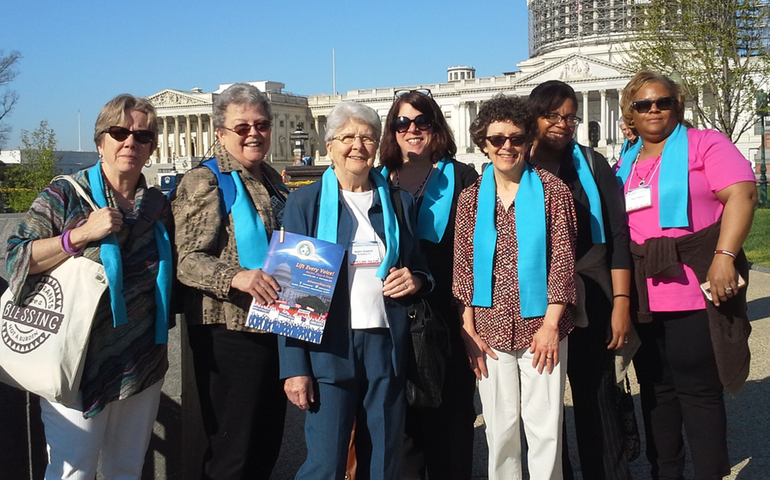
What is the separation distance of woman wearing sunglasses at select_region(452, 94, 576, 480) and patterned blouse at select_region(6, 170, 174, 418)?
1376mm

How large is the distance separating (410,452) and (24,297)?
195cm

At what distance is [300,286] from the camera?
2.94 metres

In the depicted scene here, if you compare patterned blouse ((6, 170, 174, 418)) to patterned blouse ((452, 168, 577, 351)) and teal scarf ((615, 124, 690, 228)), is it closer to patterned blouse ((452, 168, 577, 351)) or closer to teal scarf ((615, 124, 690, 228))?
patterned blouse ((452, 168, 577, 351))

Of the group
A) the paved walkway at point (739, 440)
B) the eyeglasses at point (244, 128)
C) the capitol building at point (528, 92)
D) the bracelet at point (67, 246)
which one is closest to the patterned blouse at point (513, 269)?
the eyeglasses at point (244, 128)

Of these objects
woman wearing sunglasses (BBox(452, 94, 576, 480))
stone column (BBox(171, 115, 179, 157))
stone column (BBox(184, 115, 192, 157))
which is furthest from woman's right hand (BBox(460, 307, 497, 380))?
stone column (BBox(171, 115, 179, 157))

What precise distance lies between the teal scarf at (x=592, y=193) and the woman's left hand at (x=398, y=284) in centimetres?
104

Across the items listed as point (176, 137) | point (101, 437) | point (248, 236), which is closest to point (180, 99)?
point (176, 137)

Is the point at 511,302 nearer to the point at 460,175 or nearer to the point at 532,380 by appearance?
the point at 532,380

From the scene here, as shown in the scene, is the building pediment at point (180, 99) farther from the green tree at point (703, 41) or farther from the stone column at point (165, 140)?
the green tree at point (703, 41)

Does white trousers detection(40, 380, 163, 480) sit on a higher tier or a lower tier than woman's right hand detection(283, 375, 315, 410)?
lower

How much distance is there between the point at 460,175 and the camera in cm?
378

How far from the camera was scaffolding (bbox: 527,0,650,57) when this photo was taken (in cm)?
7362

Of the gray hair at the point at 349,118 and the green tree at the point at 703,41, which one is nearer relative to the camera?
the gray hair at the point at 349,118

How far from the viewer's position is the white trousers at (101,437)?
2.98 metres
